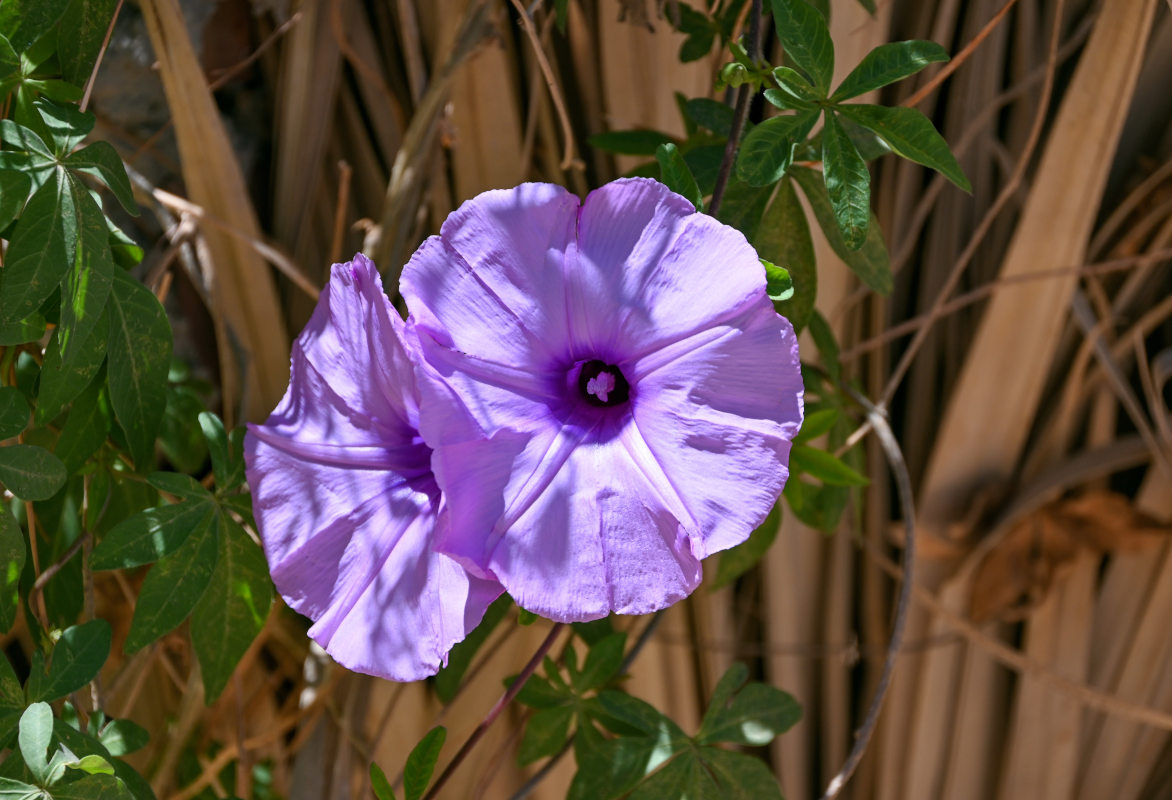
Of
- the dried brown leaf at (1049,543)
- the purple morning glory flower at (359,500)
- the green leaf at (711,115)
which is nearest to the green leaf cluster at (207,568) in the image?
the purple morning glory flower at (359,500)

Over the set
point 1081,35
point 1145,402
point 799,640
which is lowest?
point 799,640

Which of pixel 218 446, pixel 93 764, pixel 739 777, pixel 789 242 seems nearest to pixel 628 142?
pixel 789 242

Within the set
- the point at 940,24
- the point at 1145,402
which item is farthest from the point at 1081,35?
the point at 1145,402

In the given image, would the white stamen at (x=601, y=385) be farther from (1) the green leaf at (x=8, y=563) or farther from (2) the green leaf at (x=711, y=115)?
(1) the green leaf at (x=8, y=563)

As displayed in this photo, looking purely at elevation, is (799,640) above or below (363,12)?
below

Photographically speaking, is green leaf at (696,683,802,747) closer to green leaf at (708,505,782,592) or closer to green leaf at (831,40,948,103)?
green leaf at (708,505,782,592)

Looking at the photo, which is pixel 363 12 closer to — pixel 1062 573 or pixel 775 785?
pixel 775 785
